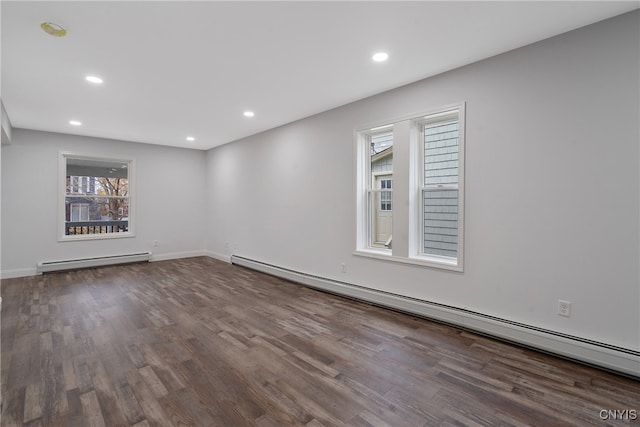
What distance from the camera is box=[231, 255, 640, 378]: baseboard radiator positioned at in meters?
2.17

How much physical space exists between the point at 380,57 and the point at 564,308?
273 centimetres

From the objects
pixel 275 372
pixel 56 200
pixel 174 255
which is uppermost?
pixel 56 200

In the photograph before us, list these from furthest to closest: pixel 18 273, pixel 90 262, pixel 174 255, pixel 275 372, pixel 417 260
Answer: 1. pixel 174 255
2. pixel 90 262
3. pixel 18 273
4. pixel 417 260
5. pixel 275 372

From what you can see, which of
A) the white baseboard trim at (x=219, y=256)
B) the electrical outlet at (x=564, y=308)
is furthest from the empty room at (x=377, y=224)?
the white baseboard trim at (x=219, y=256)

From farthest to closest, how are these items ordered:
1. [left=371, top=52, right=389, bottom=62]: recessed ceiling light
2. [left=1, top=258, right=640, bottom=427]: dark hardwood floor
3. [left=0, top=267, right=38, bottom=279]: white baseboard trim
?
[left=0, top=267, right=38, bottom=279]: white baseboard trim, [left=371, top=52, right=389, bottom=62]: recessed ceiling light, [left=1, top=258, right=640, bottom=427]: dark hardwood floor

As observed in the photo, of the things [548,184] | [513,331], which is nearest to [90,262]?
[513,331]

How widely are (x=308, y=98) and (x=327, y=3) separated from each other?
1.84 metres

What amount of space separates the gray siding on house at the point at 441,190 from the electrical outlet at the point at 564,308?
97 centimetres

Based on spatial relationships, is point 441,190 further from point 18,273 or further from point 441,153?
point 18,273

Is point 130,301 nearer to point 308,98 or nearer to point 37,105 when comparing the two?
point 37,105

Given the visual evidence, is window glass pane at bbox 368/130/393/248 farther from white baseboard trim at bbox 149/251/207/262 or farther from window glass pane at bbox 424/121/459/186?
white baseboard trim at bbox 149/251/207/262

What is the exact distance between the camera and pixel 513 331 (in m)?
2.64

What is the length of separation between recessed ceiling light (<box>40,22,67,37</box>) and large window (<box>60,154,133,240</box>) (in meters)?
4.35

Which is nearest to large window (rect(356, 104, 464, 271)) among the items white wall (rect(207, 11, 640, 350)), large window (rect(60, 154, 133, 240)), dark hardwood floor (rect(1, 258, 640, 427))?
white wall (rect(207, 11, 640, 350))
